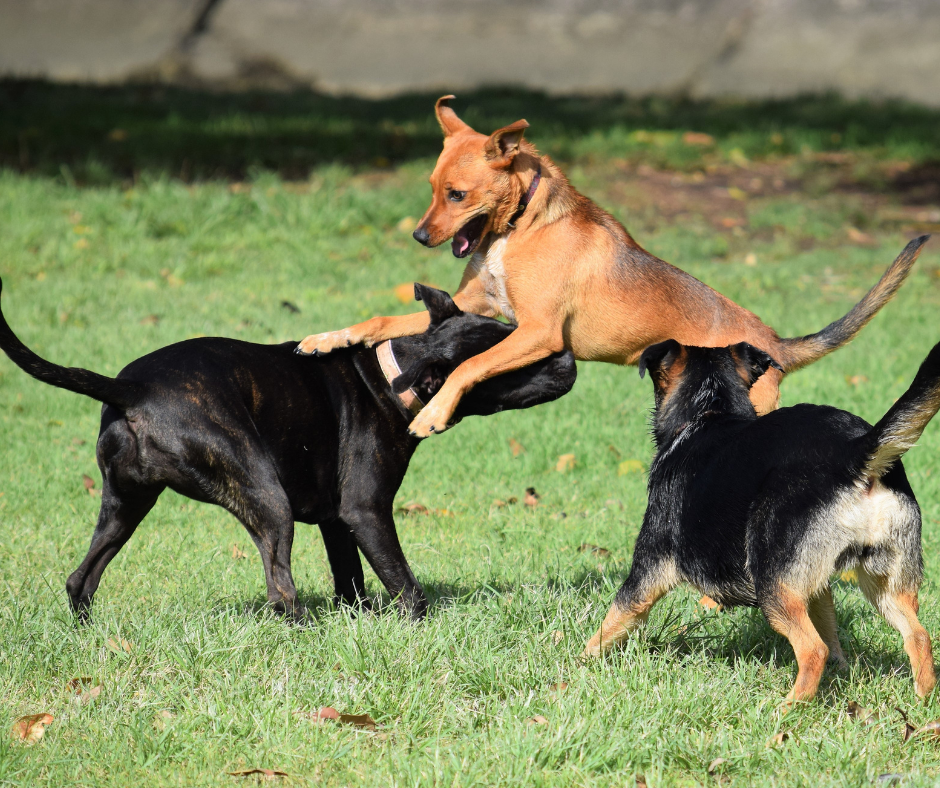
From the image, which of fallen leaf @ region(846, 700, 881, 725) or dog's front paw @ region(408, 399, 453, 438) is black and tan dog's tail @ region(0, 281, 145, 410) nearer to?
dog's front paw @ region(408, 399, 453, 438)

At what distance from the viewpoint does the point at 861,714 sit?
3.90m

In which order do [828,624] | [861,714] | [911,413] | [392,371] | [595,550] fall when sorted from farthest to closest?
[595,550], [392,371], [828,624], [861,714], [911,413]

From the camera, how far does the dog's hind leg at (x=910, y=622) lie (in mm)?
3789

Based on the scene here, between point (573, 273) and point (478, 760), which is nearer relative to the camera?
point (478, 760)

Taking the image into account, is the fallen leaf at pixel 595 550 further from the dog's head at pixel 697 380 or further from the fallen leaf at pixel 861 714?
the fallen leaf at pixel 861 714

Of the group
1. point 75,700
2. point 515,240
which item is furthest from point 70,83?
point 75,700

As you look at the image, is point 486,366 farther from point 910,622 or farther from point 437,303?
point 910,622

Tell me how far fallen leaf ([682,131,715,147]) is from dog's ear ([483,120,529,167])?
1041 centimetres

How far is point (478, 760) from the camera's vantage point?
3504 mm

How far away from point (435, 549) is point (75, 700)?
7.64 feet

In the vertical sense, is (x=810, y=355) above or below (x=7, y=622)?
above

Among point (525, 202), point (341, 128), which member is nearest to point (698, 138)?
point (341, 128)

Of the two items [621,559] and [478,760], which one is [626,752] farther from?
[621,559]

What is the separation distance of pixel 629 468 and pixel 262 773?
403 cm
